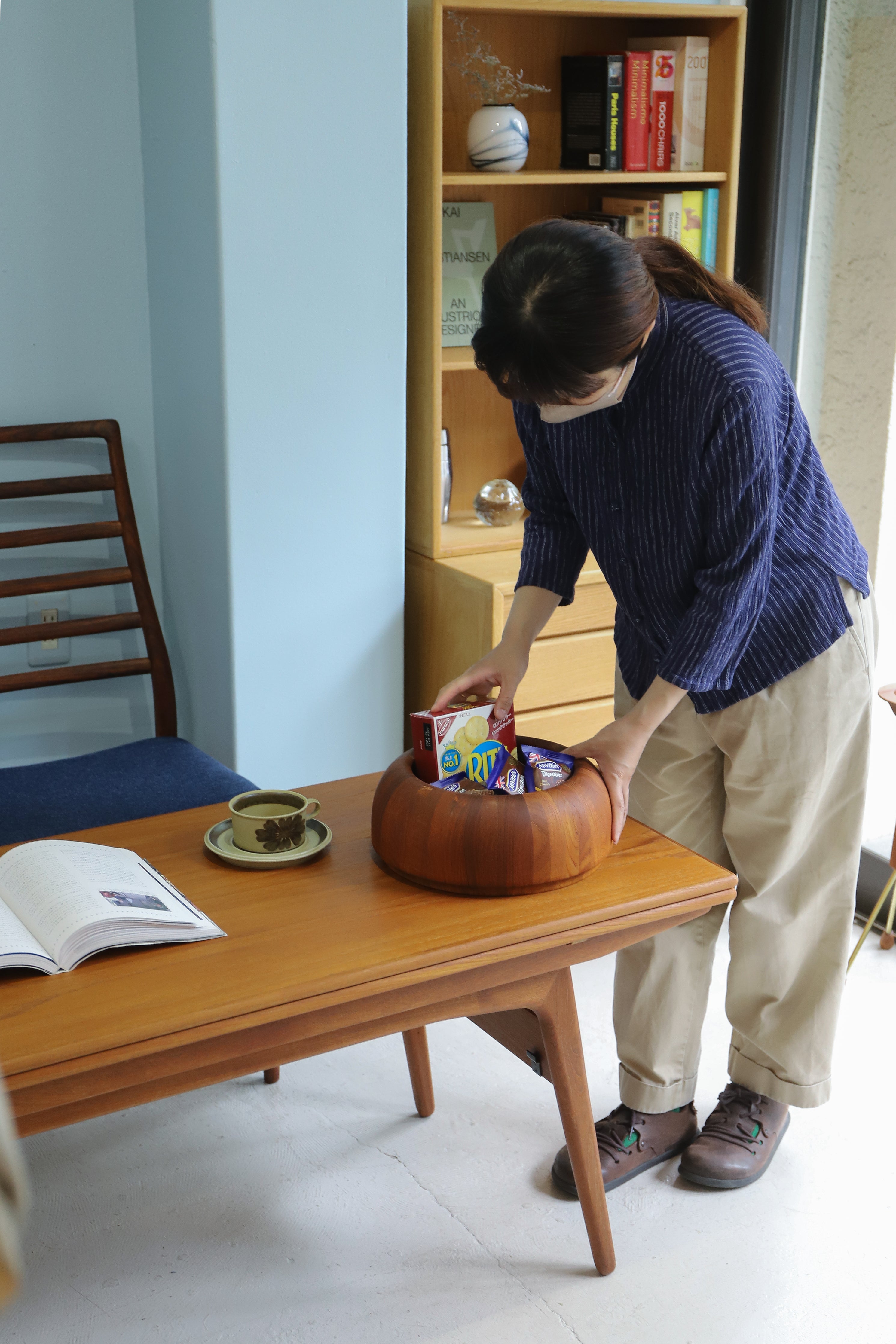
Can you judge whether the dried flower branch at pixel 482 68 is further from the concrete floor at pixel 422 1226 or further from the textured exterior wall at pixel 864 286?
the concrete floor at pixel 422 1226

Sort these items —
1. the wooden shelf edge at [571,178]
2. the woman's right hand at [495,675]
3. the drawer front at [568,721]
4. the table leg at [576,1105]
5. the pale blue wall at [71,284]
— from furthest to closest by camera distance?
the drawer front at [568,721], the wooden shelf edge at [571,178], the pale blue wall at [71,284], the woman's right hand at [495,675], the table leg at [576,1105]

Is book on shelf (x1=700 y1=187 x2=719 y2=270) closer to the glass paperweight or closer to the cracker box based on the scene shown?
the glass paperweight

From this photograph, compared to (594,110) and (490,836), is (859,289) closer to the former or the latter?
(594,110)

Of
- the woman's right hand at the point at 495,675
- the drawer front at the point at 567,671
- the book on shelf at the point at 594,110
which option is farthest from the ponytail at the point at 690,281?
the book on shelf at the point at 594,110

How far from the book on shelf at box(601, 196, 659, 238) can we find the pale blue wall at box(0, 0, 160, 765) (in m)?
0.96

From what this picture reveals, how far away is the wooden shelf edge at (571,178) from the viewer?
89.3 inches

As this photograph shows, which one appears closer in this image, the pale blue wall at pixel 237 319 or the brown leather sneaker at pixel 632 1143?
the brown leather sneaker at pixel 632 1143

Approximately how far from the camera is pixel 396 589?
2303 millimetres

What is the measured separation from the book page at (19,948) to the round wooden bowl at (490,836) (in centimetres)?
37

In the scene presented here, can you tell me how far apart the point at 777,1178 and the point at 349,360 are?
146 centimetres

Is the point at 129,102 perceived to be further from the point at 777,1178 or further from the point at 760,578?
the point at 777,1178

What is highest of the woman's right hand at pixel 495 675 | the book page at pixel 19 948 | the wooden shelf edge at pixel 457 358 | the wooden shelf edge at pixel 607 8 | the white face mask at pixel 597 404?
the wooden shelf edge at pixel 607 8

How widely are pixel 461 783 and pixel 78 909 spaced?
1.37 feet

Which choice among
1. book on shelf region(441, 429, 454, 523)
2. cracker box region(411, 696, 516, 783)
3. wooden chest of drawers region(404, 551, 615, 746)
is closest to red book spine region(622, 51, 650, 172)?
book on shelf region(441, 429, 454, 523)
